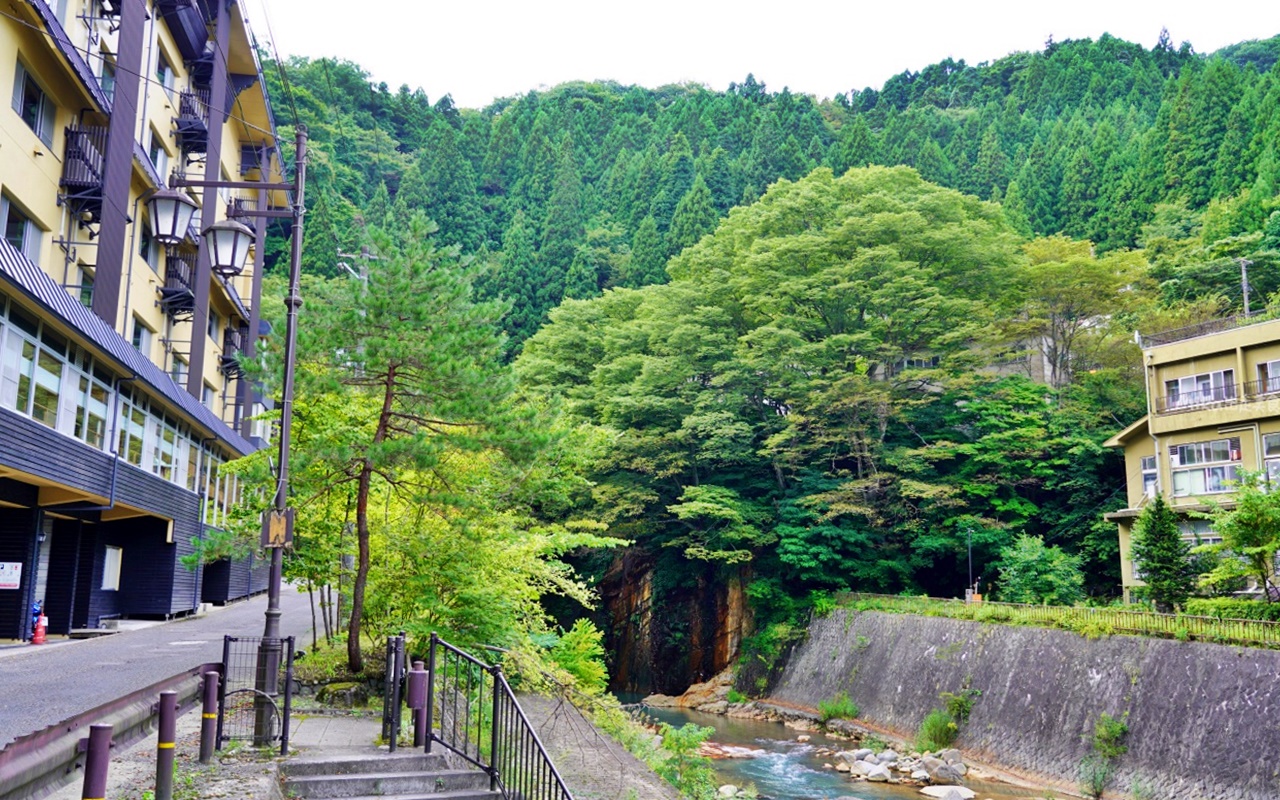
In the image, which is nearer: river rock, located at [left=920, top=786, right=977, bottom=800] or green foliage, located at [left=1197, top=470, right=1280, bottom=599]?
green foliage, located at [left=1197, top=470, right=1280, bottom=599]

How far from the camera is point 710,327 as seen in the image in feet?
138

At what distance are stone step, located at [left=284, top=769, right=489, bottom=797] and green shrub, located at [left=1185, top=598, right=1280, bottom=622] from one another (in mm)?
17967

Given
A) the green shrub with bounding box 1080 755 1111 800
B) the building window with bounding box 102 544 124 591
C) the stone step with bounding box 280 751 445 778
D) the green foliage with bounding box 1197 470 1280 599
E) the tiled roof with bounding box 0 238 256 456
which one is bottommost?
the green shrub with bounding box 1080 755 1111 800

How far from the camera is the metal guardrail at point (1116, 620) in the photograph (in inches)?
806

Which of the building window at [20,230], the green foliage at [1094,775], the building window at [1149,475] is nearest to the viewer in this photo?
the building window at [20,230]

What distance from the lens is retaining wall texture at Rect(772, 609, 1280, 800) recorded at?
19.3 m

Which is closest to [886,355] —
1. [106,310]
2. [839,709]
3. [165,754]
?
[839,709]

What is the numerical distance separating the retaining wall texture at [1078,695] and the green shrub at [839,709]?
33cm

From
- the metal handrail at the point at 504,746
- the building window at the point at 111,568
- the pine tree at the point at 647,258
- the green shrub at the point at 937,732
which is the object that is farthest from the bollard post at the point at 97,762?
the pine tree at the point at 647,258

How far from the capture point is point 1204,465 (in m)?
29.5

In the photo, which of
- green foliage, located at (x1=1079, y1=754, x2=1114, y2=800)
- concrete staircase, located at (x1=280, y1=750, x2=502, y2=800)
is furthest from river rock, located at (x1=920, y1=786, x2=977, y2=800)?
concrete staircase, located at (x1=280, y1=750, x2=502, y2=800)

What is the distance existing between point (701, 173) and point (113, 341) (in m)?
49.8

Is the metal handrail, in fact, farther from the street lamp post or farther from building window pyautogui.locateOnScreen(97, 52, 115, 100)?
building window pyautogui.locateOnScreen(97, 52, 115, 100)

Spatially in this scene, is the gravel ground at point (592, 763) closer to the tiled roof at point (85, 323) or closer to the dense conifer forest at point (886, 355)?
the dense conifer forest at point (886, 355)
